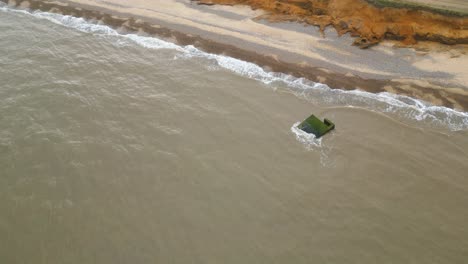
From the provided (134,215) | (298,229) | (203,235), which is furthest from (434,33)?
(134,215)

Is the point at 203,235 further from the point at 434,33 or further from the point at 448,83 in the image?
the point at 434,33

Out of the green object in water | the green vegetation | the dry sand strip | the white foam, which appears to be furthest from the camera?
the green vegetation

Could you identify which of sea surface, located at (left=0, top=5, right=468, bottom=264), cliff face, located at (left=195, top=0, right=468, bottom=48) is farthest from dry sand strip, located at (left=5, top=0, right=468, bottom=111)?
sea surface, located at (left=0, top=5, right=468, bottom=264)

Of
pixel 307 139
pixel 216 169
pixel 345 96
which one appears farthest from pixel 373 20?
pixel 216 169

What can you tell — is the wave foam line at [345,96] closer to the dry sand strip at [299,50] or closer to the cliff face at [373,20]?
the dry sand strip at [299,50]

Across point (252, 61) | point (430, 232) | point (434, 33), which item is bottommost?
point (430, 232)

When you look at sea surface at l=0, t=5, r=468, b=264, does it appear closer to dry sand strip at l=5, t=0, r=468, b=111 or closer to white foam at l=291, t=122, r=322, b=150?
white foam at l=291, t=122, r=322, b=150

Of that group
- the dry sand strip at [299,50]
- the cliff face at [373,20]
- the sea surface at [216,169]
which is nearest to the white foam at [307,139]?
the sea surface at [216,169]
